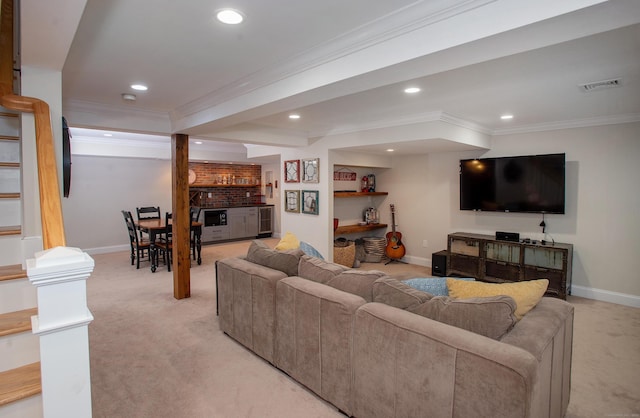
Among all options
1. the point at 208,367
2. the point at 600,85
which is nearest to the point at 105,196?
the point at 208,367

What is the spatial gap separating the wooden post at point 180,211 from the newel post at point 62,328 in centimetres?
327

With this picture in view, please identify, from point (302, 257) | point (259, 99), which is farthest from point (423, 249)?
point (259, 99)

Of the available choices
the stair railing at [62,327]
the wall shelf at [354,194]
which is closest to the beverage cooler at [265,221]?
the wall shelf at [354,194]

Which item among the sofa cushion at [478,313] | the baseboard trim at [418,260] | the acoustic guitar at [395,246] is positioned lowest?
the baseboard trim at [418,260]

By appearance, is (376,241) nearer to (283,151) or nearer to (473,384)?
(283,151)

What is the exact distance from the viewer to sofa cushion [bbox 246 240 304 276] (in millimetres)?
2816

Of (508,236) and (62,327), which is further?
(508,236)

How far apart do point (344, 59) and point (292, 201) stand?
13.2ft

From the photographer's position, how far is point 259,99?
9.23 feet

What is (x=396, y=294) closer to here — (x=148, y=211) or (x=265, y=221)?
(x=148, y=211)

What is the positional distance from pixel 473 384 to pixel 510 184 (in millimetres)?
4270

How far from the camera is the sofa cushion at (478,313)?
165cm

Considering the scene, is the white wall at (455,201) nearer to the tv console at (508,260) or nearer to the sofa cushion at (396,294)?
the tv console at (508,260)

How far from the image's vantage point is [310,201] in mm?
5637
